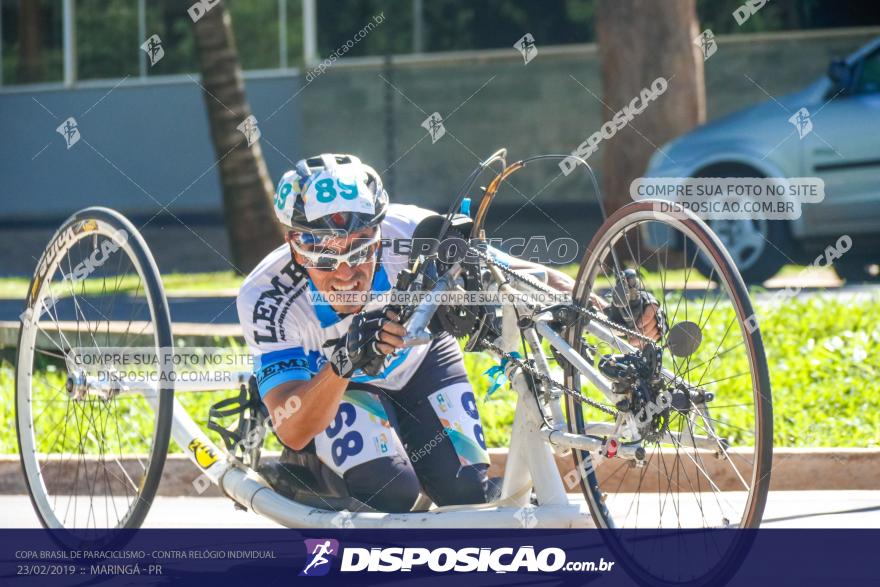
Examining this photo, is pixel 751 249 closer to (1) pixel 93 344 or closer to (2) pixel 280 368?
(1) pixel 93 344

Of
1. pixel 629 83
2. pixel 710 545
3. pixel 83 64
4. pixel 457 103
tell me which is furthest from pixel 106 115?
pixel 710 545

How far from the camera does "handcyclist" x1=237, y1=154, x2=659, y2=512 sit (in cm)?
438

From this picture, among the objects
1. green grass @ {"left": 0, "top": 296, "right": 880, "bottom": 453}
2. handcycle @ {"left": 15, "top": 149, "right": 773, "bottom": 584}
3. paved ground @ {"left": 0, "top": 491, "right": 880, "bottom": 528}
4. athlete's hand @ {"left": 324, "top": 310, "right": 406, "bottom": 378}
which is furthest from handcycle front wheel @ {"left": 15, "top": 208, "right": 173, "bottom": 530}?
green grass @ {"left": 0, "top": 296, "right": 880, "bottom": 453}

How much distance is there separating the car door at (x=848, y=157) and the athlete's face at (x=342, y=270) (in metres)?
7.34

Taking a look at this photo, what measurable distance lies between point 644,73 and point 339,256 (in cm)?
896

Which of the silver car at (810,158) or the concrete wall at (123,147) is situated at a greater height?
the concrete wall at (123,147)

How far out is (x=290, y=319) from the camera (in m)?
4.72

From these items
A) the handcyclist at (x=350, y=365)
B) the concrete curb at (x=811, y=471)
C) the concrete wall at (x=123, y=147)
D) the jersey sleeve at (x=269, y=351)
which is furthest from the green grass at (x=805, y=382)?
the concrete wall at (x=123, y=147)

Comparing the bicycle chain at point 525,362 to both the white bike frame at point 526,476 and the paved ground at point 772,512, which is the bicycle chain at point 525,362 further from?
the paved ground at point 772,512

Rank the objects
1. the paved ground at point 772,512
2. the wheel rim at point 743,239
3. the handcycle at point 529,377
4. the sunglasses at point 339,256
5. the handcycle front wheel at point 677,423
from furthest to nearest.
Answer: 1. the wheel rim at point 743,239
2. the paved ground at point 772,512
3. the sunglasses at point 339,256
4. the handcycle at point 529,377
5. the handcycle front wheel at point 677,423

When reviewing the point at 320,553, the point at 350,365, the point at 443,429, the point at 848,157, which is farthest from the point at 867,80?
the point at 350,365

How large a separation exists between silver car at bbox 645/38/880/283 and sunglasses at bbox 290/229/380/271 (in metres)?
6.81

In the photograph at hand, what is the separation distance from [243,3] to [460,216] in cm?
1754

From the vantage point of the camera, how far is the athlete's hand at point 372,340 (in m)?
3.98
